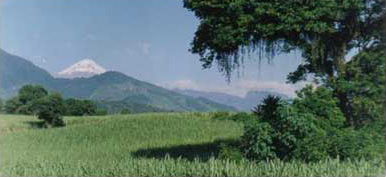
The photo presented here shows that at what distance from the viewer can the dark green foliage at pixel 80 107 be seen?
232ft

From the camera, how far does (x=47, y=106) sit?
55781 millimetres

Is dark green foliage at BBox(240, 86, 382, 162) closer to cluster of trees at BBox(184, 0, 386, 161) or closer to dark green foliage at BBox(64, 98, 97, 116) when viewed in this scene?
cluster of trees at BBox(184, 0, 386, 161)

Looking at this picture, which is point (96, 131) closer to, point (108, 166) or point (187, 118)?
point (187, 118)

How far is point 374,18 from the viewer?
53.0 ft

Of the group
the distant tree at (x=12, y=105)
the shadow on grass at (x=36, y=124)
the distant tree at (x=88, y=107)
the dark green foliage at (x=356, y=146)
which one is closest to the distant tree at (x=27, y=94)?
the distant tree at (x=12, y=105)

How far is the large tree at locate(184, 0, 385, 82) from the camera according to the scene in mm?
15312

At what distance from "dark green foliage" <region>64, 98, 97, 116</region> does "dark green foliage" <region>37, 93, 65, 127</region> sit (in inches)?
423

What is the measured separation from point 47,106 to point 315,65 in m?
42.4

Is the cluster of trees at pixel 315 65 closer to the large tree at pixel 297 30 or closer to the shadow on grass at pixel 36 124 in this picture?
the large tree at pixel 297 30

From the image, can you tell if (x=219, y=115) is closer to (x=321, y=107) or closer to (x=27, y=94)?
(x=321, y=107)

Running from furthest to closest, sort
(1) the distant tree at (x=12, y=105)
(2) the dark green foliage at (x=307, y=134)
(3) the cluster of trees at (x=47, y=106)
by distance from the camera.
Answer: (1) the distant tree at (x=12, y=105), (3) the cluster of trees at (x=47, y=106), (2) the dark green foliage at (x=307, y=134)

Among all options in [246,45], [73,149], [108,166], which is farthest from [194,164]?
[73,149]

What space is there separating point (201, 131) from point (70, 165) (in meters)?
18.2

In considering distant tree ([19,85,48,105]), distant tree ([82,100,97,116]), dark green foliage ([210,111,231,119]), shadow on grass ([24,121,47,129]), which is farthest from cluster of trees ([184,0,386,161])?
distant tree ([19,85,48,105])
